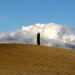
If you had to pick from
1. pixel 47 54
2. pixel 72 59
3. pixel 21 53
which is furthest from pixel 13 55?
pixel 72 59

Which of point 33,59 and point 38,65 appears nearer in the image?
point 38,65

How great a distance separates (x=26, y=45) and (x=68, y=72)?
1234cm

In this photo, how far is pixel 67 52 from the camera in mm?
40125

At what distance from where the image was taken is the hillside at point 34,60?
29.4 metres

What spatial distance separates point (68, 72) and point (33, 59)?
18.6ft

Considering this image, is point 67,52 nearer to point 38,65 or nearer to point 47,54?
point 47,54

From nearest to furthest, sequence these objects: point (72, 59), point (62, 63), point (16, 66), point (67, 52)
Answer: point (16, 66), point (62, 63), point (72, 59), point (67, 52)

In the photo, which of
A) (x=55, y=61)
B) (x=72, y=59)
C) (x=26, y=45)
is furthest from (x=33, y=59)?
(x=26, y=45)

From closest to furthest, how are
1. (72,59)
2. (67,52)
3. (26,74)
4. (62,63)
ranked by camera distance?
1. (26,74)
2. (62,63)
3. (72,59)
4. (67,52)

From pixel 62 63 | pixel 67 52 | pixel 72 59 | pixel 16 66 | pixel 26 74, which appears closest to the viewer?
pixel 26 74

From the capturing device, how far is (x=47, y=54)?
3712cm

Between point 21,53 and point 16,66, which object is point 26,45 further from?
point 16,66

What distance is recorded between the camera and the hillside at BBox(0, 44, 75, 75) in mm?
29406

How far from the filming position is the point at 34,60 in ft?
111
